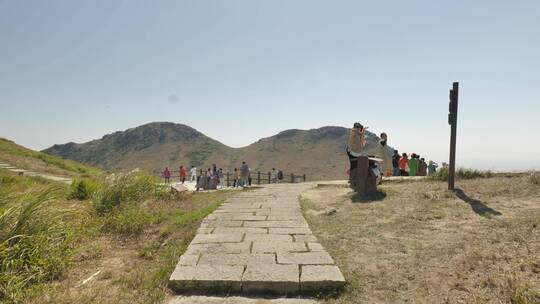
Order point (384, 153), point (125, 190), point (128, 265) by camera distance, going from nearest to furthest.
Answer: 1. point (128, 265)
2. point (125, 190)
3. point (384, 153)

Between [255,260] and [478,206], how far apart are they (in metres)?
4.02

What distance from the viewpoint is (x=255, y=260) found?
3.41m

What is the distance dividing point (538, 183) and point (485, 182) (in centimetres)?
98

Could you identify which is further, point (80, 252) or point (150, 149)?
point (150, 149)

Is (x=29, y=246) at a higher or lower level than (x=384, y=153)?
lower

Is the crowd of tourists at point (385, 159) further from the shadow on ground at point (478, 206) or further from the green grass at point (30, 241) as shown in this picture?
the green grass at point (30, 241)

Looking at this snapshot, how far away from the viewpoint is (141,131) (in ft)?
370

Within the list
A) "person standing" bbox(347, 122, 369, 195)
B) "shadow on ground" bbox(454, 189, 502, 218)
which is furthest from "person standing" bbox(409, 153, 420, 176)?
"shadow on ground" bbox(454, 189, 502, 218)

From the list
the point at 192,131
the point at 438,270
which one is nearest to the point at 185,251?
the point at 438,270

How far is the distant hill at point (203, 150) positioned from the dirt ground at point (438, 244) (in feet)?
219

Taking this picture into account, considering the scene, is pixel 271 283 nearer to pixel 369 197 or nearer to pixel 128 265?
pixel 128 265

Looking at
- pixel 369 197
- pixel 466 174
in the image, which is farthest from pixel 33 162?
pixel 466 174

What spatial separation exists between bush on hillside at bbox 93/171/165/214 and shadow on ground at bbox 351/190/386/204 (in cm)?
452

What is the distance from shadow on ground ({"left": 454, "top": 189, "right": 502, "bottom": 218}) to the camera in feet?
16.1
